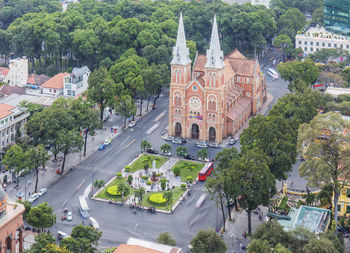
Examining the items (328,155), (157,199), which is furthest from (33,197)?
(328,155)

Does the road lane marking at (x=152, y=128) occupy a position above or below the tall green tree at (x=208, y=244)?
above

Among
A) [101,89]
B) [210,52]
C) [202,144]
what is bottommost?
[202,144]

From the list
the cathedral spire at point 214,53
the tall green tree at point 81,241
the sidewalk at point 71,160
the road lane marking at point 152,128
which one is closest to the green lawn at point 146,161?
the sidewalk at point 71,160

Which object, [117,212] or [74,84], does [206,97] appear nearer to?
[117,212]

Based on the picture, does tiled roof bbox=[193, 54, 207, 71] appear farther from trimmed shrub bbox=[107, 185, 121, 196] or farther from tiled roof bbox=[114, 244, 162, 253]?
tiled roof bbox=[114, 244, 162, 253]

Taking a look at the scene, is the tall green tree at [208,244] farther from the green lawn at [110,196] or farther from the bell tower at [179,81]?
the bell tower at [179,81]

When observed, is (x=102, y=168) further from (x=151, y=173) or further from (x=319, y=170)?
(x=319, y=170)
